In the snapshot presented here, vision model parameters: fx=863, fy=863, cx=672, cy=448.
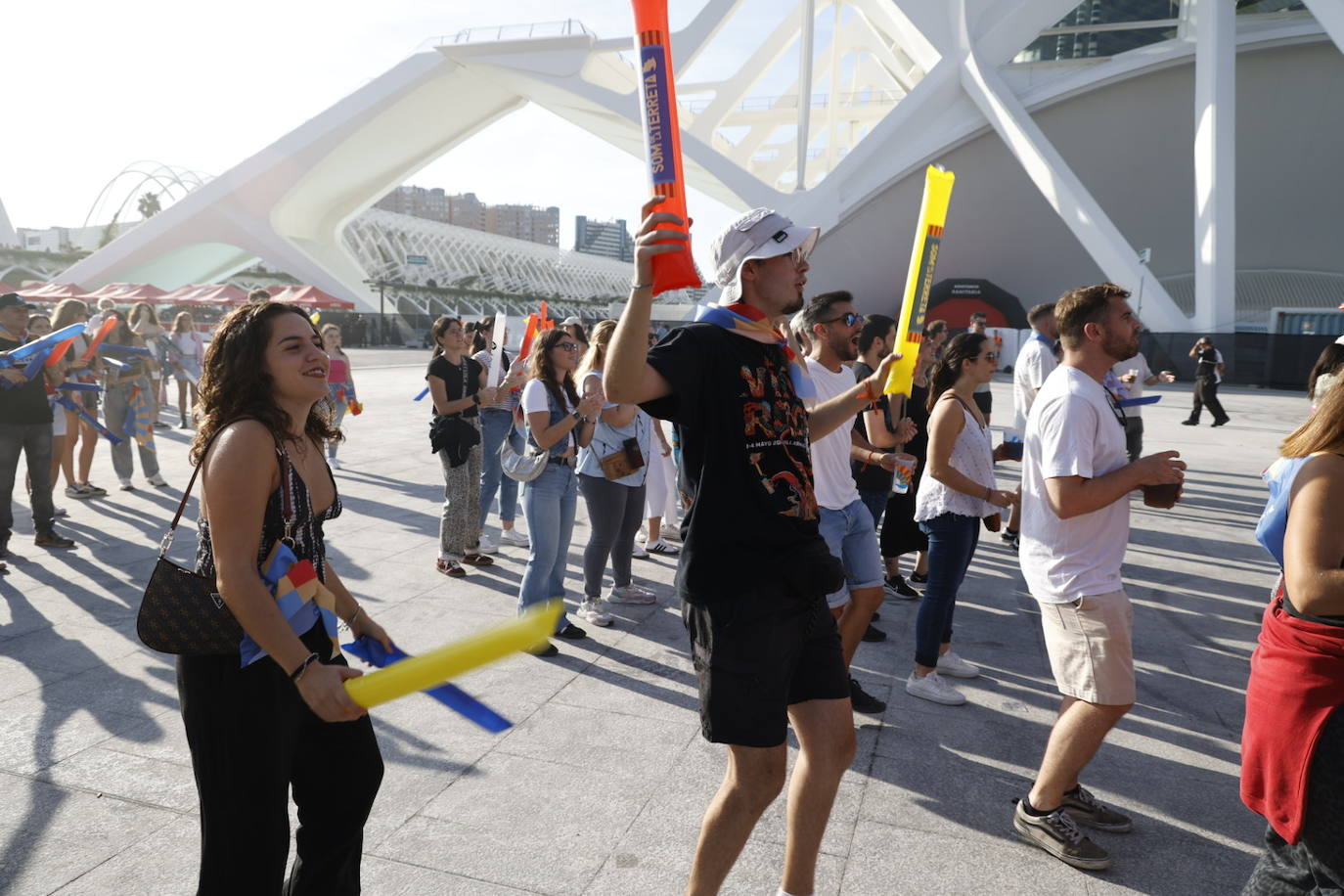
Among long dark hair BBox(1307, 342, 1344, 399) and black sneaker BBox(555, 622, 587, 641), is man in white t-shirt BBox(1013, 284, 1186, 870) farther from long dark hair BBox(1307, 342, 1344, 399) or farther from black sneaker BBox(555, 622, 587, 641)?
black sneaker BBox(555, 622, 587, 641)

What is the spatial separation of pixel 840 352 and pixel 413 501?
5.46m

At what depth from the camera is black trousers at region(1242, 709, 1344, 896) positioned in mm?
1747

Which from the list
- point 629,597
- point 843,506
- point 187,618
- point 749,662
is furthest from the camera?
point 629,597

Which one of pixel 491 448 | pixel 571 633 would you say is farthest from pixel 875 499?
pixel 491 448

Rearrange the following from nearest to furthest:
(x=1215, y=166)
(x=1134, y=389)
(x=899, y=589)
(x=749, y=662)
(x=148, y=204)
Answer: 1. (x=749, y=662)
2. (x=899, y=589)
3. (x=1134, y=389)
4. (x=1215, y=166)
5. (x=148, y=204)

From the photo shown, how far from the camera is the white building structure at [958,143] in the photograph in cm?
3253

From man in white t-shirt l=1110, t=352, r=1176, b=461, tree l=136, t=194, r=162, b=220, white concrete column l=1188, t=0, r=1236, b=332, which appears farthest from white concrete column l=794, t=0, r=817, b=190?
tree l=136, t=194, r=162, b=220

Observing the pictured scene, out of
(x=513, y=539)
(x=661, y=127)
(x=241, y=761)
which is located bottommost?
(x=513, y=539)

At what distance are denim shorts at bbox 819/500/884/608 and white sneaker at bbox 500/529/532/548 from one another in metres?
3.63

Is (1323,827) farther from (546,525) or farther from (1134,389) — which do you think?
(1134,389)

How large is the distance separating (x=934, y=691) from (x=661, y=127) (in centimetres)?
298

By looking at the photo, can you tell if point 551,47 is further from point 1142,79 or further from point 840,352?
point 840,352

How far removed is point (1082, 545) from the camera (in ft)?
9.07

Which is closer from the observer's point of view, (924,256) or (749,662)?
(749,662)
